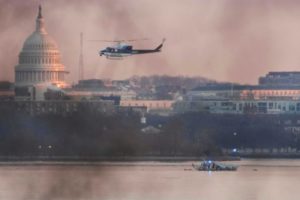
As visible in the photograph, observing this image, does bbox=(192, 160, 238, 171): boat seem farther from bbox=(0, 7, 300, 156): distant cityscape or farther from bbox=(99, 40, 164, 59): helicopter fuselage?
bbox=(99, 40, 164, 59): helicopter fuselage

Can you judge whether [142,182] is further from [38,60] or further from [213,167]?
[38,60]

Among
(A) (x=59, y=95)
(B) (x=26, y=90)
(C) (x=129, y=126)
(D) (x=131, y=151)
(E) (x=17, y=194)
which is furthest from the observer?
(B) (x=26, y=90)

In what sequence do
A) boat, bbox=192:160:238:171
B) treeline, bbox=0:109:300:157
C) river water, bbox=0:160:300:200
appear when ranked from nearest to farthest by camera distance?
river water, bbox=0:160:300:200 → treeline, bbox=0:109:300:157 → boat, bbox=192:160:238:171

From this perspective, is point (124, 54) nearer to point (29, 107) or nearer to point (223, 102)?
point (29, 107)

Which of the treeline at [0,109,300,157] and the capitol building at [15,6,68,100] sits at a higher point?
the capitol building at [15,6,68,100]

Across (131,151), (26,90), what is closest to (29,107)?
(26,90)

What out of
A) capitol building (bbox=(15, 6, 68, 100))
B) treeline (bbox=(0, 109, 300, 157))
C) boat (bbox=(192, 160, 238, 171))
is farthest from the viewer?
capitol building (bbox=(15, 6, 68, 100))

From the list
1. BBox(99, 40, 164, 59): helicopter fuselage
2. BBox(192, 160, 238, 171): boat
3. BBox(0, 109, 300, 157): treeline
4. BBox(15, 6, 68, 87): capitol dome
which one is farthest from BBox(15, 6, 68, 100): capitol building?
BBox(99, 40, 164, 59): helicopter fuselage
